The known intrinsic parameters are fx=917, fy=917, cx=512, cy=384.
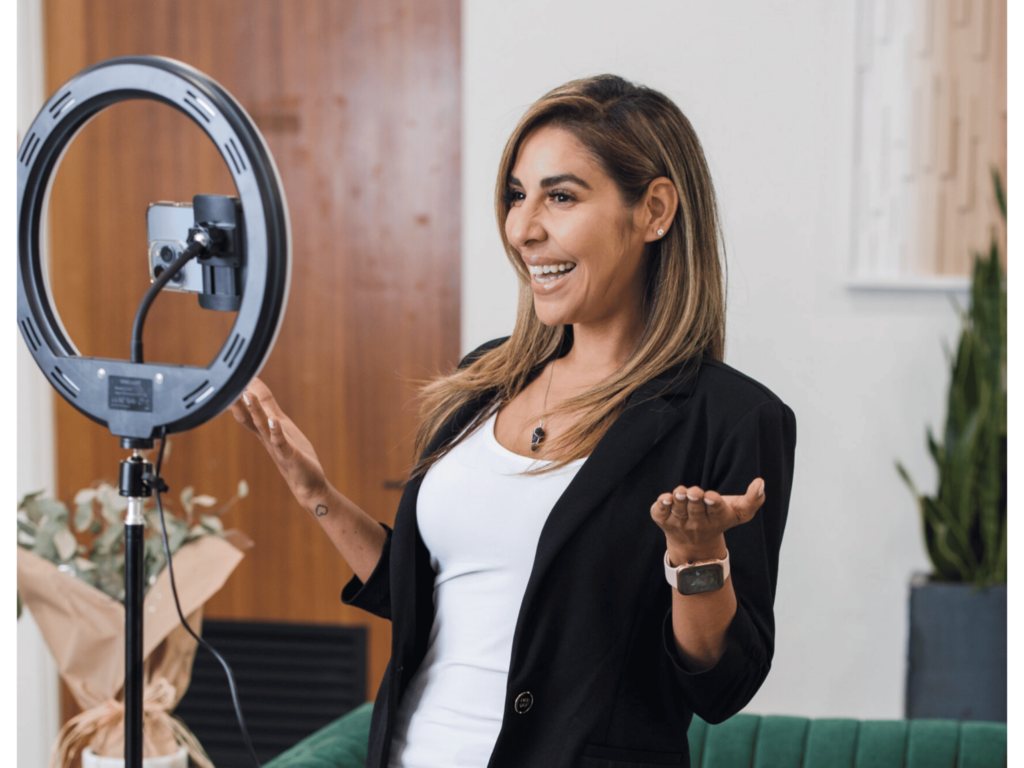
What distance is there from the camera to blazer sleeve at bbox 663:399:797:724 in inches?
32.6

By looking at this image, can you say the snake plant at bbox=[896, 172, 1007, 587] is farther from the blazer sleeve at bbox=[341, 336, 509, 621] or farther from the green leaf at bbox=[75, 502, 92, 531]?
the green leaf at bbox=[75, 502, 92, 531]

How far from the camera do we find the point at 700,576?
2.44 feet

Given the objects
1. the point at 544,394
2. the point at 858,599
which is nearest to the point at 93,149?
the point at 544,394

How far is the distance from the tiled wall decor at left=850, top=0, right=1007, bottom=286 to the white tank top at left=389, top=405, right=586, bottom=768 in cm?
154

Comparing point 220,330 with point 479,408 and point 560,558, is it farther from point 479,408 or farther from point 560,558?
point 560,558

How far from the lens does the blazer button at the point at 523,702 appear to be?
0.89m

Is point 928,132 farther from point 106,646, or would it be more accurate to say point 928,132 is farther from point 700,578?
point 106,646

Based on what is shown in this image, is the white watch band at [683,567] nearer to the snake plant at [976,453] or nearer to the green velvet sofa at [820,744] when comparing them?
the green velvet sofa at [820,744]

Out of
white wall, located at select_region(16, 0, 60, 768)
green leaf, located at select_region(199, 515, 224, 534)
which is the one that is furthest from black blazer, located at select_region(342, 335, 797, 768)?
white wall, located at select_region(16, 0, 60, 768)

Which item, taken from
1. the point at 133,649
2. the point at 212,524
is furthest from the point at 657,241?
the point at 212,524

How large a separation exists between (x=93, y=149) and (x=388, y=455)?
3.84ft

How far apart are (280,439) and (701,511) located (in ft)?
1.59

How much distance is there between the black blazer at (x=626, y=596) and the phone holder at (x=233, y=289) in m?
0.36

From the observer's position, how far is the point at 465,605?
→ 38.2 inches
